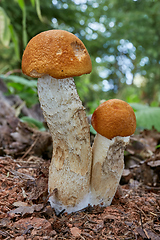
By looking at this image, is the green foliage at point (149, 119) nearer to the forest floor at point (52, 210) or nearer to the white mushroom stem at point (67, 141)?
the forest floor at point (52, 210)

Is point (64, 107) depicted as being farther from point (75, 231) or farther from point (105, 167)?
point (75, 231)

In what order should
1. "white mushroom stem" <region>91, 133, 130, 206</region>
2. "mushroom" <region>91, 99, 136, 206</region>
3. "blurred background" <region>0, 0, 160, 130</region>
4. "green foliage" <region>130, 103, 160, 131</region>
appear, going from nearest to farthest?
1. "mushroom" <region>91, 99, 136, 206</region>
2. "white mushroom stem" <region>91, 133, 130, 206</region>
3. "green foliage" <region>130, 103, 160, 131</region>
4. "blurred background" <region>0, 0, 160, 130</region>

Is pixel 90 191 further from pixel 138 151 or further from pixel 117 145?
pixel 138 151

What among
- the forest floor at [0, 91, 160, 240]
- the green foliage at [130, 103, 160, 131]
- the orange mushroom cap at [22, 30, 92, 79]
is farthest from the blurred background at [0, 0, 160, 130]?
the orange mushroom cap at [22, 30, 92, 79]

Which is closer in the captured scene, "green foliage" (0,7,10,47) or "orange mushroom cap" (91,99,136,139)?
"orange mushroom cap" (91,99,136,139)

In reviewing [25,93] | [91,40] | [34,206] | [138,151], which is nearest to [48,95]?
[34,206]

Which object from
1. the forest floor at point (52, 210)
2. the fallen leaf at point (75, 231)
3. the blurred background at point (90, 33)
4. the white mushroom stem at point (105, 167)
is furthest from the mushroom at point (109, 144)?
the blurred background at point (90, 33)

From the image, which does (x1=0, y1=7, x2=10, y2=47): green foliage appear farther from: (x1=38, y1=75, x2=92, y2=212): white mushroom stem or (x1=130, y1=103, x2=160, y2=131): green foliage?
(x1=130, y1=103, x2=160, y2=131): green foliage

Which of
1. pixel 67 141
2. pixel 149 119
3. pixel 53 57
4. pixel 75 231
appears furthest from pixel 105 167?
pixel 149 119
